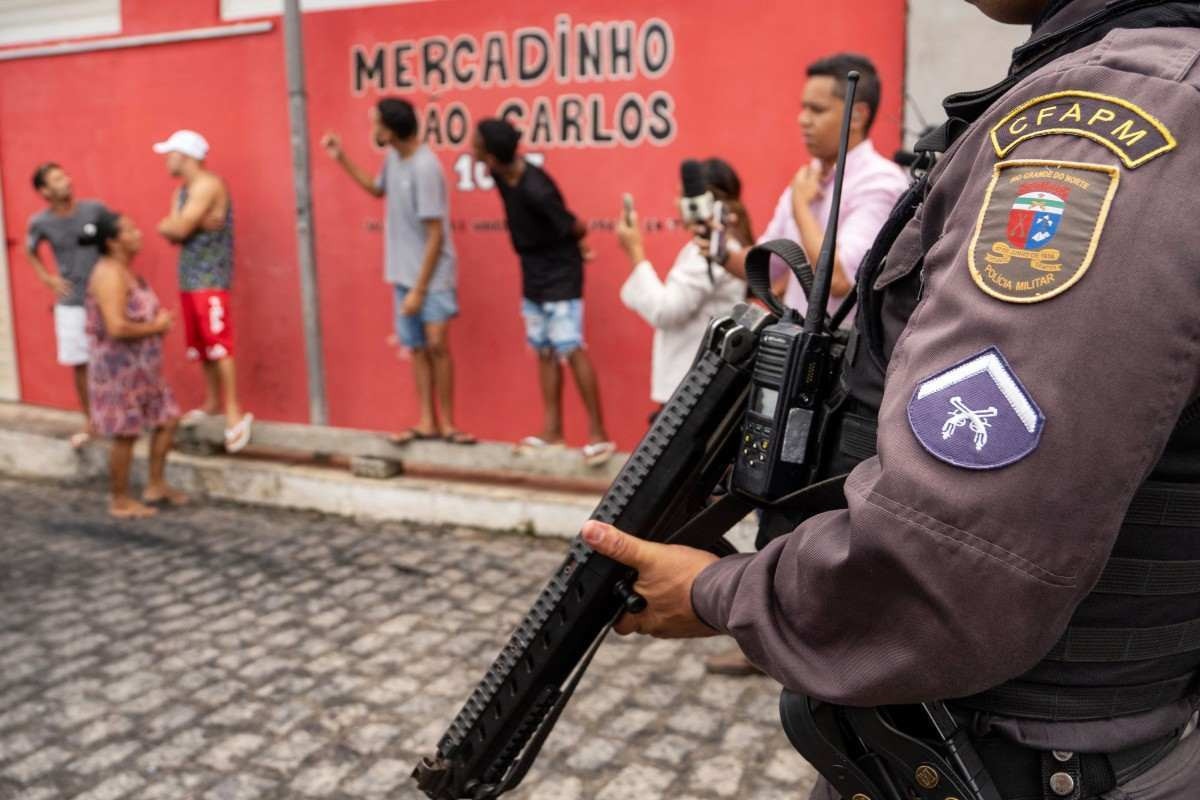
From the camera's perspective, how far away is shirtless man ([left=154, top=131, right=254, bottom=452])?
616 cm

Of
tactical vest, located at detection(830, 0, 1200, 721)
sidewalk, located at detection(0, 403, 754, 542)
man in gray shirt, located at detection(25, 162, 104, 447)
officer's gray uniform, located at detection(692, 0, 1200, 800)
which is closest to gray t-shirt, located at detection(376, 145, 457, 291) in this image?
sidewalk, located at detection(0, 403, 754, 542)

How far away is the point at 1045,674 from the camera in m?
1.11

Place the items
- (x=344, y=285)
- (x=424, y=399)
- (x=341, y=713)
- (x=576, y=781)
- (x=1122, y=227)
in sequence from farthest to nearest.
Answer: (x=344, y=285) → (x=424, y=399) → (x=341, y=713) → (x=576, y=781) → (x=1122, y=227)

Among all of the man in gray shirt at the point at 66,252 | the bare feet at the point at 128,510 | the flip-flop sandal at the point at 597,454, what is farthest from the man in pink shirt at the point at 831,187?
the man in gray shirt at the point at 66,252

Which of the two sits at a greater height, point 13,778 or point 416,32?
point 416,32

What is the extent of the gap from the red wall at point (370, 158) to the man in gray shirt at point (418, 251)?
337mm

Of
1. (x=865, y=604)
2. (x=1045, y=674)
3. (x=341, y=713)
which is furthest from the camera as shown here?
(x=341, y=713)

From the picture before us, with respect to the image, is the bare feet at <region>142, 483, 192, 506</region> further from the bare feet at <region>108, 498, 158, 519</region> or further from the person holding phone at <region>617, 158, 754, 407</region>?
the person holding phone at <region>617, 158, 754, 407</region>

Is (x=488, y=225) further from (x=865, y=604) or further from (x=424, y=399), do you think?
(x=865, y=604)

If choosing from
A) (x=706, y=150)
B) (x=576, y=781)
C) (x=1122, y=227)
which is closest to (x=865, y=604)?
(x=1122, y=227)

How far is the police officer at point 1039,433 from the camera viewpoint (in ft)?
2.85

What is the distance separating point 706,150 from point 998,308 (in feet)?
15.1

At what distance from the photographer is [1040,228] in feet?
2.93

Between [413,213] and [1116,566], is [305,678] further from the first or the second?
[1116,566]
